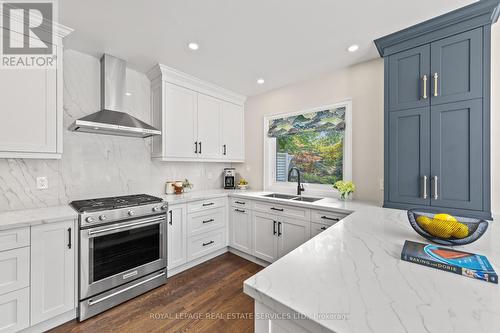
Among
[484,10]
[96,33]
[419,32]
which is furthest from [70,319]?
[484,10]

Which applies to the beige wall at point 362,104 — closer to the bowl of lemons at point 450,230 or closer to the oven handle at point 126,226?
the bowl of lemons at point 450,230

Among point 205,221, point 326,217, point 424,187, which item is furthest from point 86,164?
point 424,187

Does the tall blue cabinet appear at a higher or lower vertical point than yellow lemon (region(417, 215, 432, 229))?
higher

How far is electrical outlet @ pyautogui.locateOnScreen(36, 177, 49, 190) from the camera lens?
200 cm

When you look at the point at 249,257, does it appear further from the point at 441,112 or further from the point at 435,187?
the point at 441,112

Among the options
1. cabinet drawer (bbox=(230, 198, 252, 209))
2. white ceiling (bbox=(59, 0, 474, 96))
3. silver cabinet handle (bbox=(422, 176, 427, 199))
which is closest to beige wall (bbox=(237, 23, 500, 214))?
white ceiling (bbox=(59, 0, 474, 96))

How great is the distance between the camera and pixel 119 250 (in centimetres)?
198

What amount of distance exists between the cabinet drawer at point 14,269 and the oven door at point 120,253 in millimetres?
324

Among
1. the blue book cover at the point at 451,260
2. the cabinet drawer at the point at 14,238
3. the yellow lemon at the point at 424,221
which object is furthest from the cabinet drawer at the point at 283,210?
the cabinet drawer at the point at 14,238

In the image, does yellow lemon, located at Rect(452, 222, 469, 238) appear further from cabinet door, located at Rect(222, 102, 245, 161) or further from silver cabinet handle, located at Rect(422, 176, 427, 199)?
cabinet door, located at Rect(222, 102, 245, 161)

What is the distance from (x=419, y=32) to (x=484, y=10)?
38cm

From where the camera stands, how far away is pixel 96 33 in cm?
192

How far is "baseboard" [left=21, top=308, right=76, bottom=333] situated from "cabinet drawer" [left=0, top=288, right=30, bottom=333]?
105mm

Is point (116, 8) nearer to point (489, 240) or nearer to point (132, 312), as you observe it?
point (132, 312)
